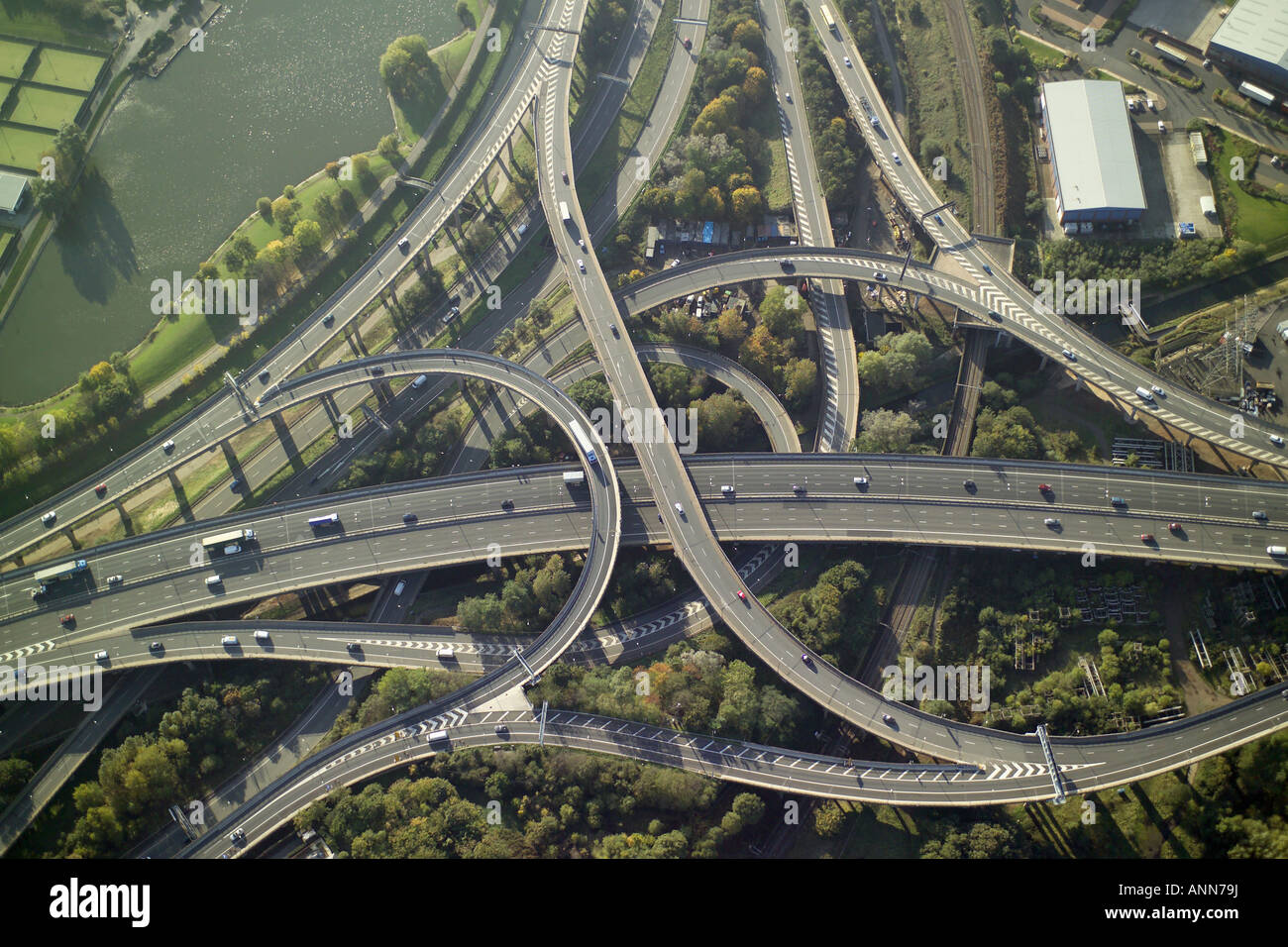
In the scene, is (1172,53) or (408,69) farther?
(408,69)

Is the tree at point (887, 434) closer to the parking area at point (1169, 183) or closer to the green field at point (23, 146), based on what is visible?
the parking area at point (1169, 183)

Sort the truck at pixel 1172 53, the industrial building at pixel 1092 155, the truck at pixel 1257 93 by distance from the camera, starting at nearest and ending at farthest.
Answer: the industrial building at pixel 1092 155 < the truck at pixel 1257 93 < the truck at pixel 1172 53

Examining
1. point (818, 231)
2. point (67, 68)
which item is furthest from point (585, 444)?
point (67, 68)

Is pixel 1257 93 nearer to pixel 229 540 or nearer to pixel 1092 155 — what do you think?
pixel 1092 155

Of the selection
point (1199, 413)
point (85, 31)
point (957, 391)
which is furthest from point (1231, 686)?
point (85, 31)

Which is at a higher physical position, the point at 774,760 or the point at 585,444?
the point at 585,444

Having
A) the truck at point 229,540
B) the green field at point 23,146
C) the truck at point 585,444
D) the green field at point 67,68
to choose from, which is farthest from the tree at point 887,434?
the green field at point 67,68
